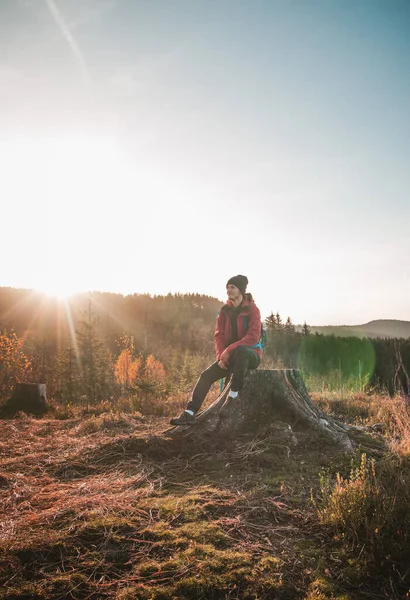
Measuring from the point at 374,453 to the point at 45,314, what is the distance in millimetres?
47259

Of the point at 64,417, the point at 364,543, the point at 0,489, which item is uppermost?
the point at 364,543

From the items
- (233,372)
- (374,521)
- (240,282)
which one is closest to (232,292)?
(240,282)

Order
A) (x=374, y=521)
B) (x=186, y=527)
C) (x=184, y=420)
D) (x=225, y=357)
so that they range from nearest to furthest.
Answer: (x=374, y=521) < (x=186, y=527) < (x=184, y=420) < (x=225, y=357)

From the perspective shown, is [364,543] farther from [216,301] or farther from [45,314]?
[216,301]

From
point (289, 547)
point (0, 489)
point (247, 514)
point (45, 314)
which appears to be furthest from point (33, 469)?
point (45, 314)

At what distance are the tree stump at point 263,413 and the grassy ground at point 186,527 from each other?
40 cm

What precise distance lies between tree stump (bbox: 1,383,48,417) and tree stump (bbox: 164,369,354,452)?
554 centimetres

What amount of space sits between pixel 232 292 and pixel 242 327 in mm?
591

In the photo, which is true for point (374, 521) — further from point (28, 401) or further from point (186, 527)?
point (28, 401)

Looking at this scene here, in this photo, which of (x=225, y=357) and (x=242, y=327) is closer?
(x=225, y=357)

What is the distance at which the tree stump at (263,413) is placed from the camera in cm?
496

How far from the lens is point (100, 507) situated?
2.95 metres

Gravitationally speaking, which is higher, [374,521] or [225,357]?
[225,357]

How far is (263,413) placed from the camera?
208 inches
